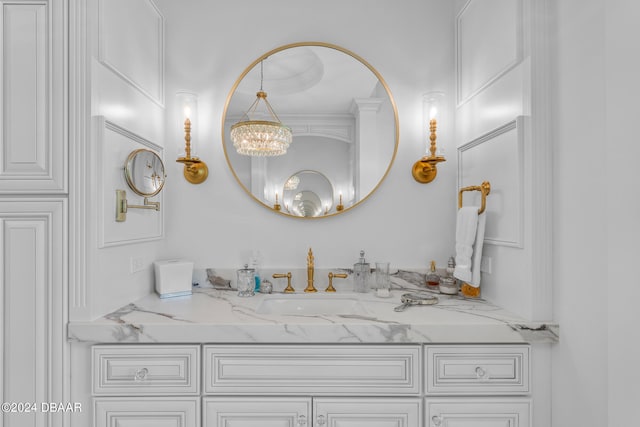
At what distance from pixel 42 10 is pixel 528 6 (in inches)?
74.2

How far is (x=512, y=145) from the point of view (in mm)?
1388

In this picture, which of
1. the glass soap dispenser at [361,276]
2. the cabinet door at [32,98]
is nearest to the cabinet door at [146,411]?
the cabinet door at [32,98]

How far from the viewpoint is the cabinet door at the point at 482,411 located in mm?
1269

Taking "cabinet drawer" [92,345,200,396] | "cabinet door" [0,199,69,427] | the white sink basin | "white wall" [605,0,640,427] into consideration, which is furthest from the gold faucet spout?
"white wall" [605,0,640,427]

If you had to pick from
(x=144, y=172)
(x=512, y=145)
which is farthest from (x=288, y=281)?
(x=512, y=145)

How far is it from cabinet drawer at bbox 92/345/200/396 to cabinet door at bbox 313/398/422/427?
496 mm

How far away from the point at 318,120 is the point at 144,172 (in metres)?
0.93

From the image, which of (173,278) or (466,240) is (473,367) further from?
(173,278)

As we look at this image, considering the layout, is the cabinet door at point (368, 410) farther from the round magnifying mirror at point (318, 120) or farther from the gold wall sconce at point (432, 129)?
the gold wall sconce at point (432, 129)

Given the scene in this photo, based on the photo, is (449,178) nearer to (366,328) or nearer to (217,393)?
(366,328)

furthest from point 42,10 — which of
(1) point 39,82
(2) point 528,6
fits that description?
(2) point 528,6

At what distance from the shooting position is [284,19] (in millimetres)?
1936

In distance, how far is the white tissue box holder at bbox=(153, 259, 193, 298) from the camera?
169 centimetres

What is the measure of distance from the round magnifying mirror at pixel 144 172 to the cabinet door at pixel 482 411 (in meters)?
1.51
